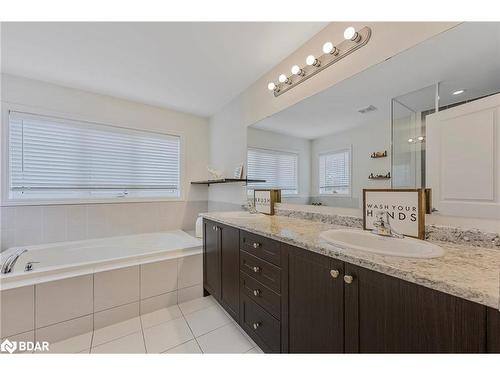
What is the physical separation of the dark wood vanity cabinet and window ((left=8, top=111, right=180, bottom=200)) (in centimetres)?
136

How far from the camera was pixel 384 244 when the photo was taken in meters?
1.09

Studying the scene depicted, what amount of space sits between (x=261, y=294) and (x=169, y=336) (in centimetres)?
84

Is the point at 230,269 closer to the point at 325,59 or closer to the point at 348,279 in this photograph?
the point at 348,279

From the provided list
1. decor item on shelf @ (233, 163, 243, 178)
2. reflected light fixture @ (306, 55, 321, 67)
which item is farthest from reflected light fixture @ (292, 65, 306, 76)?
decor item on shelf @ (233, 163, 243, 178)

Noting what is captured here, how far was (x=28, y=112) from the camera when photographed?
2.12 metres

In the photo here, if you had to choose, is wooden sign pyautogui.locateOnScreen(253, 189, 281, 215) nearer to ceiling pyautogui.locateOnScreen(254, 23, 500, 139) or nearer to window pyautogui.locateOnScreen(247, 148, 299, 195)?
window pyautogui.locateOnScreen(247, 148, 299, 195)

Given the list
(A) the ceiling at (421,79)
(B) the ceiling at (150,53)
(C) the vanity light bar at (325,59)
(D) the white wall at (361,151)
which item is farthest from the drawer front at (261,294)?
(B) the ceiling at (150,53)

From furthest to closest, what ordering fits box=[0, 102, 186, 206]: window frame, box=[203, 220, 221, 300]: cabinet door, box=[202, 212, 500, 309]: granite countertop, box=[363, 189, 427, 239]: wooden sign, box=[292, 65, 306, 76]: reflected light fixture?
box=[0, 102, 186, 206]: window frame
box=[203, 220, 221, 300]: cabinet door
box=[292, 65, 306, 76]: reflected light fixture
box=[363, 189, 427, 239]: wooden sign
box=[202, 212, 500, 309]: granite countertop

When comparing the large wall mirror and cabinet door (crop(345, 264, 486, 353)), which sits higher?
the large wall mirror

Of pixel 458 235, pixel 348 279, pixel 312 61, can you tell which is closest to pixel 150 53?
pixel 312 61

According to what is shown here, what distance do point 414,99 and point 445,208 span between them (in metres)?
0.59

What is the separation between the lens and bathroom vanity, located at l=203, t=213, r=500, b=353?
0.57 m
